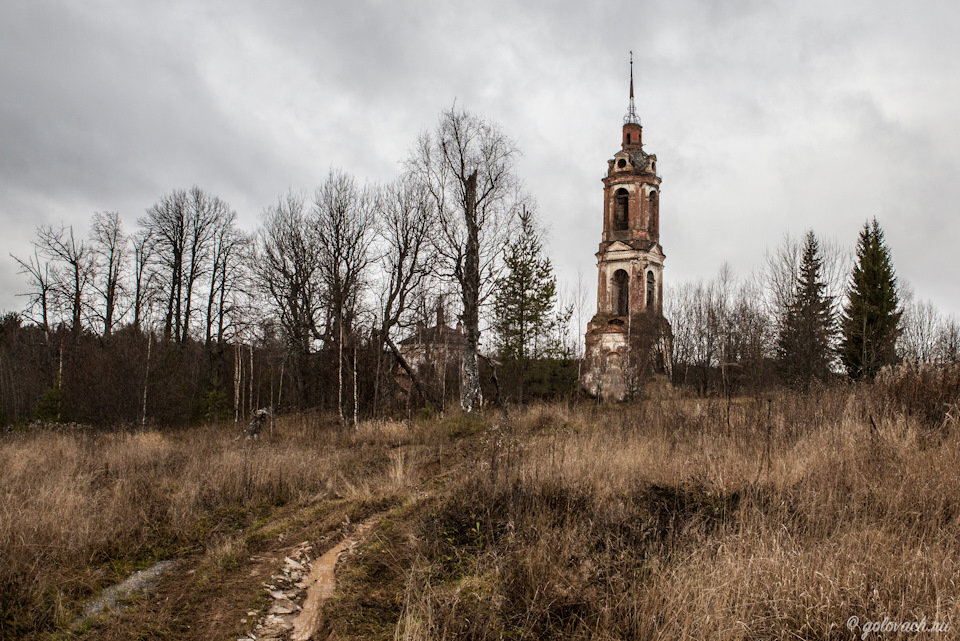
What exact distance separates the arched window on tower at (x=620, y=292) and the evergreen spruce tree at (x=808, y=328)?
7.91 meters

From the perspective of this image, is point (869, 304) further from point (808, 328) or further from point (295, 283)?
point (295, 283)

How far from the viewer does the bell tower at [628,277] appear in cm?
2938

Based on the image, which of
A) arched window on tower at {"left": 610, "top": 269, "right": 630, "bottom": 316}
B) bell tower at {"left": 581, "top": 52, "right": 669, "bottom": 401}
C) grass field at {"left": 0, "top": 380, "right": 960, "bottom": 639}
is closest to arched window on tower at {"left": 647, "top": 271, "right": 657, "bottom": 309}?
bell tower at {"left": 581, "top": 52, "right": 669, "bottom": 401}

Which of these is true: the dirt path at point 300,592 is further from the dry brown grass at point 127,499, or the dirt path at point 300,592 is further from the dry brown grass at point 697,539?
the dry brown grass at point 127,499

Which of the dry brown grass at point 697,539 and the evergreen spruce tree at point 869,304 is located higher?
the evergreen spruce tree at point 869,304

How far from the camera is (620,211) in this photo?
33.0 meters

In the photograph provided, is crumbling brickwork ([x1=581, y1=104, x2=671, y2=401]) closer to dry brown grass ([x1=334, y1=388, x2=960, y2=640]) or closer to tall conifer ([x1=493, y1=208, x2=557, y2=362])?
tall conifer ([x1=493, y1=208, x2=557, y2=362])

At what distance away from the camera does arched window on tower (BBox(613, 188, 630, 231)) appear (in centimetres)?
3269

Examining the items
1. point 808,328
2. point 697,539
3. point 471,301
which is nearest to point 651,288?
point 808,328

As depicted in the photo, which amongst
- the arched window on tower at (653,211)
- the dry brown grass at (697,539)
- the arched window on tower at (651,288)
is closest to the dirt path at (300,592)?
the dry brown grass at (697,539)

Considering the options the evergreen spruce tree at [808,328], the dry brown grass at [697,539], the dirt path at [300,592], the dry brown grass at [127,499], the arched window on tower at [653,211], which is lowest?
the dirt path at [300,592]

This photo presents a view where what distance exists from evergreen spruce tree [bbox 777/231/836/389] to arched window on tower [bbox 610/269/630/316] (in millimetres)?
7907

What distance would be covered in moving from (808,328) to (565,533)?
24116mm

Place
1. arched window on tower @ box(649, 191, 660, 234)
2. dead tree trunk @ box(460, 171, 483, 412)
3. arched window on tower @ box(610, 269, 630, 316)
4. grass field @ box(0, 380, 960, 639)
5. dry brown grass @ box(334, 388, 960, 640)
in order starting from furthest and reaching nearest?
1. arched window on tower @ box(649, 191, 660, 234)
2. arched window on tower @ box(610, 269, 630, 316)
3. dead tree trunk @ box(460, 171, 483, 412)
4. grass field @ box(0, 380, 960, 639)
5. dry brown grass @ box(334, 388, 960, 640)
